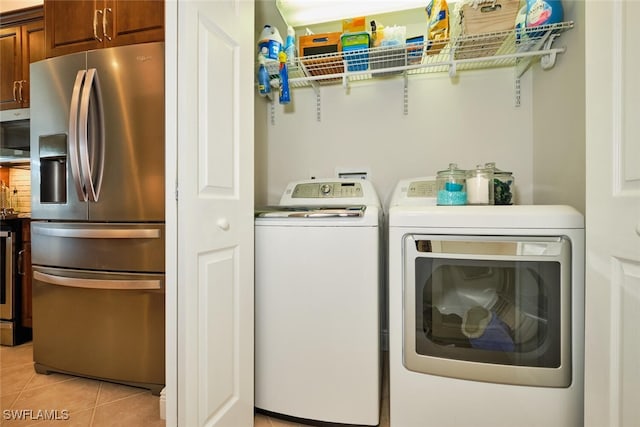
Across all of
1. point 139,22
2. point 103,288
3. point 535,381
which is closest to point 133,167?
point 103,288

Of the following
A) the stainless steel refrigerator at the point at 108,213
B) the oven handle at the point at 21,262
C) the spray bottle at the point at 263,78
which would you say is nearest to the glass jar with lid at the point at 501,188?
the spray bottle at the point at 263,78

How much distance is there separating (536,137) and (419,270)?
112 cm

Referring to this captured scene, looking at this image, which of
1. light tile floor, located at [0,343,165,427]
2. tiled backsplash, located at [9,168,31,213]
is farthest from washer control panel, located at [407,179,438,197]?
tiled backsplash, located at [9,168,31,213]

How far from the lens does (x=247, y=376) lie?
1.17 metres

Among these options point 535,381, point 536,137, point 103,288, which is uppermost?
point 536,137

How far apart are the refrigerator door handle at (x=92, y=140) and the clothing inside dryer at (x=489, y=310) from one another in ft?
4.98

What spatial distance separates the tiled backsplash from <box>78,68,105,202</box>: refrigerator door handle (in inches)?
65.8

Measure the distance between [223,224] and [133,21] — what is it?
124cm

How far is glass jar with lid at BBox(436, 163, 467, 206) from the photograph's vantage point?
4.08ft

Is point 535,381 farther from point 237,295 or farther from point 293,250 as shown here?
point 237,295

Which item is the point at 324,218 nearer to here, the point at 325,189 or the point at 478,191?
the point at 325,189

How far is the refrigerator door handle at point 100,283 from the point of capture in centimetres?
138

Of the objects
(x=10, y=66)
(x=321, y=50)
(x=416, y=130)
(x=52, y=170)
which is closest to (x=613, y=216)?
(x=416, y=130)

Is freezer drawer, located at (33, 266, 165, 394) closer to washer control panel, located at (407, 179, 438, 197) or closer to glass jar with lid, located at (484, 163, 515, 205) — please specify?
washer control panel, located at (407, 179, 438, 197)
